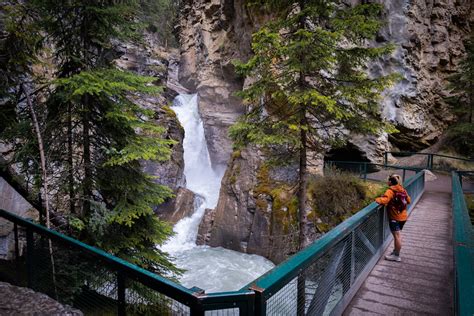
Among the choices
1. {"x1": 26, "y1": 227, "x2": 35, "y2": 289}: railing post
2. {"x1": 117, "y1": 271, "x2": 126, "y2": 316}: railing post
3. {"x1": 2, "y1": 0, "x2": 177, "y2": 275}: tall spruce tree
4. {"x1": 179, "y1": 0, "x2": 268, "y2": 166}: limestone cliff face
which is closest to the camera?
{"x1": 117, "y1": 271, "x2": 126, "y2": 316}: railing post

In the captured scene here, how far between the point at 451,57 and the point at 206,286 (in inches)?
960

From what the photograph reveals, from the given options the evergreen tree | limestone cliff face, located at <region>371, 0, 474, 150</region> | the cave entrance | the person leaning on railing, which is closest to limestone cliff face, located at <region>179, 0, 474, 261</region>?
limestone cliff face, located at <region>371, 0, 474, 150</region>

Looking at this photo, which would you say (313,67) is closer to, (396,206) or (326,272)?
(396,206)

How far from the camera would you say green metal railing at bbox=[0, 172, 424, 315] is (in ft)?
6.69

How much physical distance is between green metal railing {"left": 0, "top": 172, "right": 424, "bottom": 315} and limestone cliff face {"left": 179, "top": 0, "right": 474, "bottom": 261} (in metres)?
5.36

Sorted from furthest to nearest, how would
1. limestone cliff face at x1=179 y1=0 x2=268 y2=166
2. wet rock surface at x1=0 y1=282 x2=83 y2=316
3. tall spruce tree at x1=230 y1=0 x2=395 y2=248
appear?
1. limestone cliff face at x1=179 y1=0 x2=268 y2=166
2. tall spruce tree at x1=230 y1=0 x2=395 y2=248
3. wet rock surface at x1=0 y1=282 x2=83 y2=316

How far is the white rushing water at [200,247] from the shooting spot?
41.0 feet

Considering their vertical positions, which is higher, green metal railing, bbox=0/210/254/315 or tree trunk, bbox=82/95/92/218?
tree trunk, bbox=82/95/92/218

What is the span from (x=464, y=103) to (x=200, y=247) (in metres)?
21.4

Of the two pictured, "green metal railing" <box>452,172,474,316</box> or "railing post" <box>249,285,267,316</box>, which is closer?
"railing post" <box>249,285,267,316</box>

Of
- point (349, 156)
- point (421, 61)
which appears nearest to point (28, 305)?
point (349, 156)

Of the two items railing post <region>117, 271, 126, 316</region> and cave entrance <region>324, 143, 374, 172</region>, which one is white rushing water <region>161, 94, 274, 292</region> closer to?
railing post <region>117, 271, 126, 316</region>

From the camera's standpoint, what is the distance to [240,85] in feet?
95.5

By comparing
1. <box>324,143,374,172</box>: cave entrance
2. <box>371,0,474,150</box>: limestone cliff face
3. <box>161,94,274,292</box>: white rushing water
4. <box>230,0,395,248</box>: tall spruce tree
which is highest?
<box>371,0,474,150</box>: limestone cliff face
